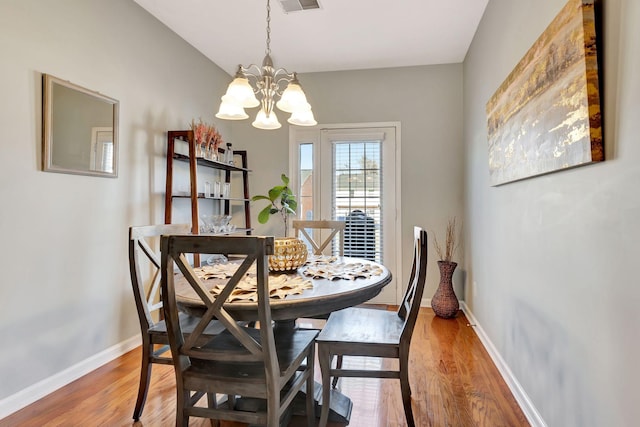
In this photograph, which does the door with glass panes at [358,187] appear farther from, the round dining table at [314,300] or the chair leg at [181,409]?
the chair leg at [181,409]

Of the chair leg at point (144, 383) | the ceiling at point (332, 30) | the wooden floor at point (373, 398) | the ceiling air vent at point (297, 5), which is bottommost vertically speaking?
the wooden floor at point (373, 398)

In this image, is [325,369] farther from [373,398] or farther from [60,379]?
[60,379]

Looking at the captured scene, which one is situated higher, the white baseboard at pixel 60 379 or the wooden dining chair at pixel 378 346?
the wooden dining chair at pixel 378 346

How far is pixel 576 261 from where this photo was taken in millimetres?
1385

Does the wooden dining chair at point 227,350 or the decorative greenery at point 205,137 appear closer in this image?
the wooden dining chair at point 227,350

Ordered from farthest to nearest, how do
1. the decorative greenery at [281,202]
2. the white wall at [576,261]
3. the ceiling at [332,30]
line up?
1. the decorative greenery at [281,202]
2. the ceiling at [332,30]
3. the white wall at [576,261]

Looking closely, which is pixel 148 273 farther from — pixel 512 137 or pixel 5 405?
pixel 512 137

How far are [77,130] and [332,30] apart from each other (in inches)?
86.1

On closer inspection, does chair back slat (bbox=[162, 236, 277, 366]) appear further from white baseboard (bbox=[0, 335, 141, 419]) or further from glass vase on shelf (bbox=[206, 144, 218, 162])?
glass vase on shelf (bbox=[206, 144, 218, 162])

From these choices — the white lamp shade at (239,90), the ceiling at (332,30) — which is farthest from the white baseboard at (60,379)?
the ceiling at (332,30)

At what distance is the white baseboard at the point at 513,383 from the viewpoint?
1756mm

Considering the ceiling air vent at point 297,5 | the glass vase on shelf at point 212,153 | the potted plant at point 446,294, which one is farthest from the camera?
the potted plant at point 446,294

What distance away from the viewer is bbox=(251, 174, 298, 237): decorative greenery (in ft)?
12.2

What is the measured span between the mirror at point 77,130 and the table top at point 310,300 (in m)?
1.18
